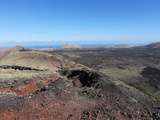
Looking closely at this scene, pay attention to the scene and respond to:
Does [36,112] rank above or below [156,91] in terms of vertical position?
above

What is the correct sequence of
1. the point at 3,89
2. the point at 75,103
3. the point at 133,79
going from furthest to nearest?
the point at 133,79
the point at 3,89
the point at 75,103

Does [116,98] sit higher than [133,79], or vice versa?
[116,98]

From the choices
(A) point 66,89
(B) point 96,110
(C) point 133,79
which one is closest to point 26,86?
(A) point 66,89

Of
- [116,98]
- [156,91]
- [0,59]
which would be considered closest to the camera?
[116,98]

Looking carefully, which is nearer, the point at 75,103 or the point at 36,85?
the point at 75,103

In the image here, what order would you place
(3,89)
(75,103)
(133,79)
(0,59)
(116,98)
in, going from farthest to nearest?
1. (0,59)
2. (133,79)
3. (3,89)
4. (116,98)
5. (75,103)

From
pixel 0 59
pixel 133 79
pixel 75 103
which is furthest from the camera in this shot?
pixel 0 59

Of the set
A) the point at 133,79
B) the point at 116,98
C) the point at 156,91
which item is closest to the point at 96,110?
the point at 116,98

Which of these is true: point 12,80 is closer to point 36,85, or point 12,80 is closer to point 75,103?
point 36,85

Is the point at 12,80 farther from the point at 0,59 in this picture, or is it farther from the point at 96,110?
the point at 0,59
